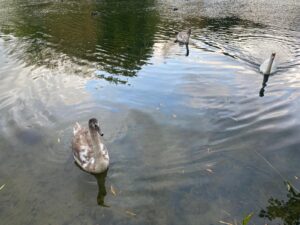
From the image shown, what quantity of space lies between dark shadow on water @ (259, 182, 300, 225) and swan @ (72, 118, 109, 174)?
14.3 ft

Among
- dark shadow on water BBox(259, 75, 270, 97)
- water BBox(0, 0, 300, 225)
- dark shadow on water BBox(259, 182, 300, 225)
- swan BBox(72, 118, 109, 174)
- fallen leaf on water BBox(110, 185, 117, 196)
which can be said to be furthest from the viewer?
dark shadow on water BBox(259, 75, 270, 97)

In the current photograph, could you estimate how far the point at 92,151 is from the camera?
935 centimetres

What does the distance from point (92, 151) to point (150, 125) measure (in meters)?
3.24

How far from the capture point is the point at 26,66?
1855cm

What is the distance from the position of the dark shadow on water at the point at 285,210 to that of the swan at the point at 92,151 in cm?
436

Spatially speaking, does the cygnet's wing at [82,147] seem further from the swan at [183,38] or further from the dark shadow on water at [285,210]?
the swan at [183,38]

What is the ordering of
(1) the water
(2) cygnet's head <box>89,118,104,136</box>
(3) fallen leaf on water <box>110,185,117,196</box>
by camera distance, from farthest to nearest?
(2) cygnet's head <box>89,118,104,136</box> < (3) fallen leaf on water <box>110,185,117,196</box> < (1) the water

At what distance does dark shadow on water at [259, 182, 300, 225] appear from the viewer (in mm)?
7781

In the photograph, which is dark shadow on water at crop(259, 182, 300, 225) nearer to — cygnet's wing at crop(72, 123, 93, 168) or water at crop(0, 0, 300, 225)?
water at crop(0, 0, 300, 225)

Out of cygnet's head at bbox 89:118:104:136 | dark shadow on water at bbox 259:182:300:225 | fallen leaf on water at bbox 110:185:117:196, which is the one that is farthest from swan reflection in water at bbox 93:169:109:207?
dark shadow on water at bbox 259:182:300:225

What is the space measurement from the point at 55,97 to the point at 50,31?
1462cm

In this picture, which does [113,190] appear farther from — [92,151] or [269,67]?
[269,67]

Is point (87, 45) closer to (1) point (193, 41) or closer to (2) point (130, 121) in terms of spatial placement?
(1) point (193, 41)

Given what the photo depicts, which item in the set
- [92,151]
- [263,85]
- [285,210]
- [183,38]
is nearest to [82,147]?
[92,151]
